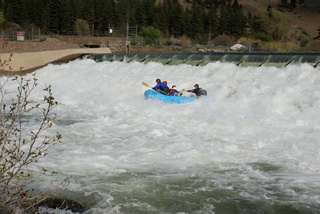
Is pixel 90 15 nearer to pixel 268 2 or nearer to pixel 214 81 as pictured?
pixel 214 81

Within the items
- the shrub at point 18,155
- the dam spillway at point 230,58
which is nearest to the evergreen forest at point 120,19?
the dam spillway at point 230,58

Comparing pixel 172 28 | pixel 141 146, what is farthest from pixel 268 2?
pixel 141 146

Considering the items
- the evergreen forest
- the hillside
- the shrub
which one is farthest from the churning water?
the hillside

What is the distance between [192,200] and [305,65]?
10383mm

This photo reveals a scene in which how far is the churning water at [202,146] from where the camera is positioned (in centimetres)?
578

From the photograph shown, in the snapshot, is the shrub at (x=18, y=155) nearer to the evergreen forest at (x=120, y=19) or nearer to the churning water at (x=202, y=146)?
the churning water at (x=202, y=146)

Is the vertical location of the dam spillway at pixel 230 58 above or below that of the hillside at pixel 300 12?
below

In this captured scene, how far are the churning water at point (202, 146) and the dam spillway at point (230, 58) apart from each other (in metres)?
0.65

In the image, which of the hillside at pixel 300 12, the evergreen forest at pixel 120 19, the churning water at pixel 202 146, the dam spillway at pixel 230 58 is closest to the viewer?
the churning water at pixel 202 146

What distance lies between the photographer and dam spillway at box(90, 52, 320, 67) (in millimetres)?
15414

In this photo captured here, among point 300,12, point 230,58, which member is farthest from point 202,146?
point 300,12

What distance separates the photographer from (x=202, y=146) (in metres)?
8.68

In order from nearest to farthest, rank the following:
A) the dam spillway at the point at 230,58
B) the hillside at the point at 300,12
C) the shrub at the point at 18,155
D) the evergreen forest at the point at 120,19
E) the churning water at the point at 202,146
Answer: the shrub at the point at 18,155 < the churning water at the point at 202,146 < the dam spillway at the point at 230,58 < the evergreen forest at the point at 120,19 < the hillside at the point at 300,12

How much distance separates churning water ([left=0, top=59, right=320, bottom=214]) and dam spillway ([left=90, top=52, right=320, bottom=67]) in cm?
65
